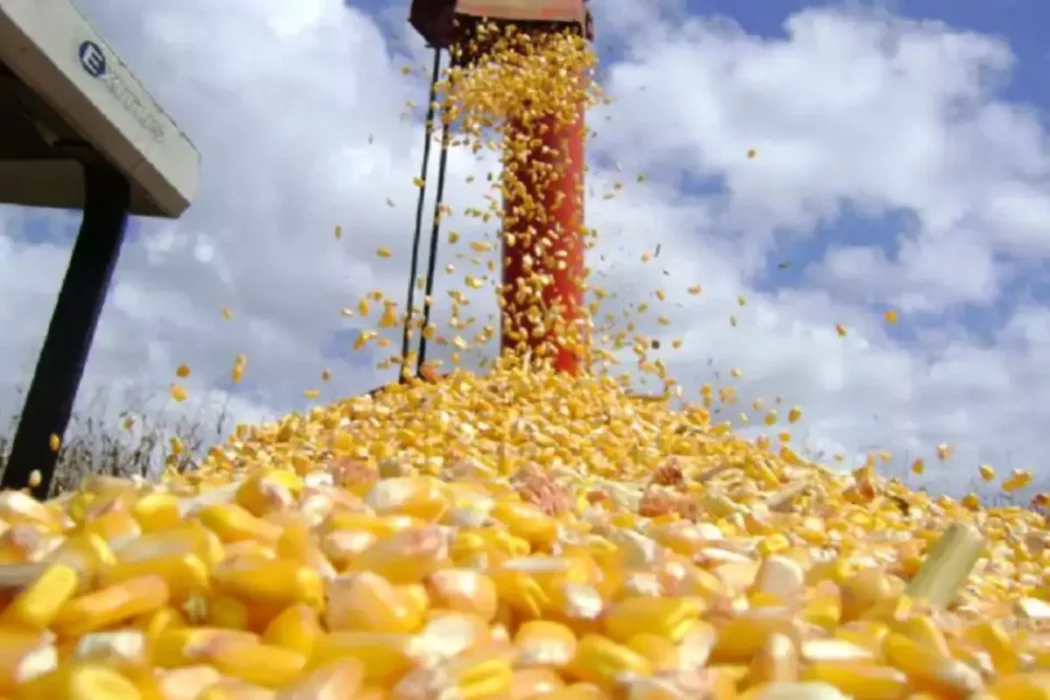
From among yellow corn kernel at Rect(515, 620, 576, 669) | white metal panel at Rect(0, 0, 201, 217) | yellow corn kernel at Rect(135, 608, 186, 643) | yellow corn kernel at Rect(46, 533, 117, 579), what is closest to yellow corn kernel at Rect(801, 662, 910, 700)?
yellow corn kernel at Rect(515, 620, 576, 669)

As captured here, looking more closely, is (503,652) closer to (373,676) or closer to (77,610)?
(373,676)

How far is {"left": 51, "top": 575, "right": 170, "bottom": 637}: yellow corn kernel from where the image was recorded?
3.34ft

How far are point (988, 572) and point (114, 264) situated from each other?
8.40ft

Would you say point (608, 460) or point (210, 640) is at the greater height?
point (608, 460)

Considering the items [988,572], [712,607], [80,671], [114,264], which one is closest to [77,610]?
[80,671]

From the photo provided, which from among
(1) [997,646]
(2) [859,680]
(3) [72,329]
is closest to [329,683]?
(2) [859,680]

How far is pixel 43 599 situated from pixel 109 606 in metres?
0.07

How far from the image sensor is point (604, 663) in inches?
38.9

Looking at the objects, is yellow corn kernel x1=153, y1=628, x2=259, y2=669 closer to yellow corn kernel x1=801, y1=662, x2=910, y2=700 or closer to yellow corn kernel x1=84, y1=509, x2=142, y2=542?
yellow corn kernel x1=84, y1=509, x2=142, y2=542

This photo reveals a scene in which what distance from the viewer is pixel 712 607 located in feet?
3.90

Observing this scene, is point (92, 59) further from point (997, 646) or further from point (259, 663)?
point (997, 646)

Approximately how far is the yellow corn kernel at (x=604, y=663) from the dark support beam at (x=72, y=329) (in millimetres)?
2567

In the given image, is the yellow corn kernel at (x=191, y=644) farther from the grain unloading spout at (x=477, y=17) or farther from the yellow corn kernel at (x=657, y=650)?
the grain unloading spout at (x=477, y=17)

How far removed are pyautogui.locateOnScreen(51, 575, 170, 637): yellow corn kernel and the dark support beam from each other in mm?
2297
